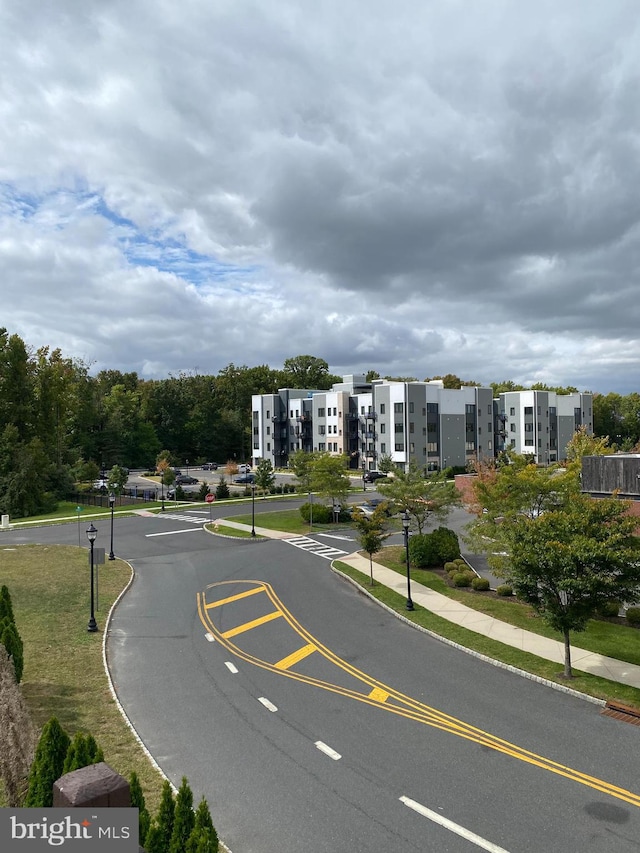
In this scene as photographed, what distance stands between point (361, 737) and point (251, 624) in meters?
8.77

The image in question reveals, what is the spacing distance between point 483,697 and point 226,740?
669 cm

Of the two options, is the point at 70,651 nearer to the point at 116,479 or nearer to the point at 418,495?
the point at 418,495

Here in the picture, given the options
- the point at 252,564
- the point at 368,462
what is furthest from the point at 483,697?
the point at 368,462

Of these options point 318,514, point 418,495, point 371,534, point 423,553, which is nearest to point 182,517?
point 318,514

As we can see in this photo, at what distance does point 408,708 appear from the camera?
14180mm

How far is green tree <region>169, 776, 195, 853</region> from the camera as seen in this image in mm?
7309

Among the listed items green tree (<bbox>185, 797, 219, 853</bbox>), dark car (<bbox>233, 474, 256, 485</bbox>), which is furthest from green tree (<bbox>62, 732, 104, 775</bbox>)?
dark car (<bbox>233, 474, 256, 485</bbox>)

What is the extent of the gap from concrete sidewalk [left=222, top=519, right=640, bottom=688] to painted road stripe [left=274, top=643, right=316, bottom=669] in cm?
594

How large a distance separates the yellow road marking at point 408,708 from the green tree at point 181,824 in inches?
291

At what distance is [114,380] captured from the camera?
129625 mm

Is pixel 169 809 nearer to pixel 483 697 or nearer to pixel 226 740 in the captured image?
pixel 226 740

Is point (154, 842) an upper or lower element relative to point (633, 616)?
upper

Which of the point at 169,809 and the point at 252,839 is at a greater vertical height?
the point at 169,809

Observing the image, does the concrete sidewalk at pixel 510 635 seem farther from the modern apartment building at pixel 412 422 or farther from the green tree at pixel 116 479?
the modern apartment building at pixel 412 422
